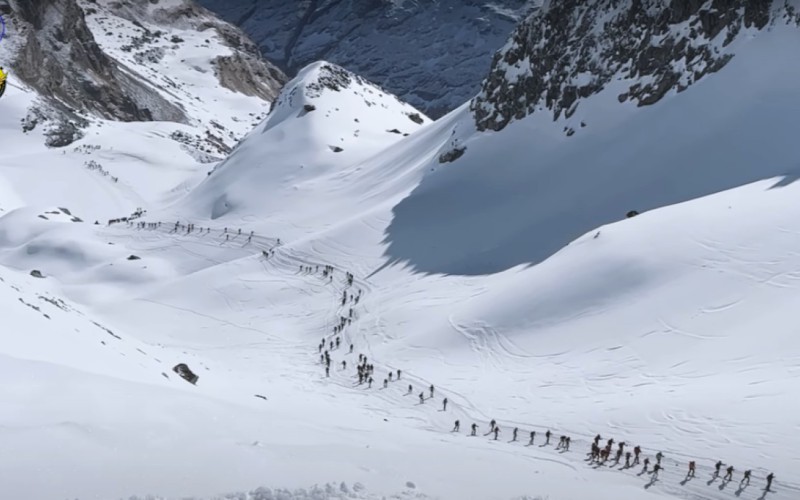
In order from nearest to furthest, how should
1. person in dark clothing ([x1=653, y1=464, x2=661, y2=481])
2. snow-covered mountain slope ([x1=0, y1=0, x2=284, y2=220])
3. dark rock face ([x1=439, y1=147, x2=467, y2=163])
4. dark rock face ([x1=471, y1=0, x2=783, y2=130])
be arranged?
person in dark clothing ([x1=653, y1=464, x2=661, y2=481]), dark rock face ([x1=471, y1=0, x2=783, y2=130]), dark rock face ([x1=439, y1=147, x2=467, y2=163]), snow-covered mountain slope ([x1=0, y1=0, x2=284, y2=220])

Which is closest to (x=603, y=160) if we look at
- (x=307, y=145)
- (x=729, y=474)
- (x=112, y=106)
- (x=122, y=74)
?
(x=729, y=474)

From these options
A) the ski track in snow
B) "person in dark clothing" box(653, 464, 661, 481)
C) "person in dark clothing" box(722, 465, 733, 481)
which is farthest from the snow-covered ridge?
"person in dark clothing" box(722, 465, 733, 481)

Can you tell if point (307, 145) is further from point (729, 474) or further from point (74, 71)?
point (74, 71)

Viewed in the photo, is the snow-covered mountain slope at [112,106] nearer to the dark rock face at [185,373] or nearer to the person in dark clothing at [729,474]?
the dark rock face at [185,373]

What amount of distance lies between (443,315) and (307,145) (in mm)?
49021

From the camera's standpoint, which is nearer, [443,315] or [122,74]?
[443,315]

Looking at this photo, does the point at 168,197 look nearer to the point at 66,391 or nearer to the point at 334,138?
the point at 334,138

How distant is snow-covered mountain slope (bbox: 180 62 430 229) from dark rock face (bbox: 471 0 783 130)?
18.7 m

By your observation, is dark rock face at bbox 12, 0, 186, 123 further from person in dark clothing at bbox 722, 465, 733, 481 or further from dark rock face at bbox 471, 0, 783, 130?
person in dark clothing at bbox 722, 465, 733, 481

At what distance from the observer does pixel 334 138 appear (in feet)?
285

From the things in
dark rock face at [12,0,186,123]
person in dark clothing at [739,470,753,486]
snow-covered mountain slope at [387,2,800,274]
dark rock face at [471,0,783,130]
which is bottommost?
person in dark clothing at [739,470,753,486]

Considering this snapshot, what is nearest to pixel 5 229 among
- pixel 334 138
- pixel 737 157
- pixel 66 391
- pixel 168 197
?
pixel 168 197

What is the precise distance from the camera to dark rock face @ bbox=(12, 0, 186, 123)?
12150cm

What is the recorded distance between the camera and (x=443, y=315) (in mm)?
40438
